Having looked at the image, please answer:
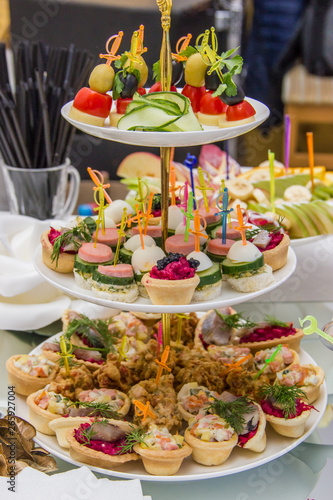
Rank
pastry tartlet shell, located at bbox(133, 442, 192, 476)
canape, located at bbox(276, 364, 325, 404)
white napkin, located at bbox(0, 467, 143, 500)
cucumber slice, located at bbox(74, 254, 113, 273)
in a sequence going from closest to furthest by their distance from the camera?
white napkin, located at bbox(0, 467, 143, 500)
pastry tartlet shell, located at bbox(133, 442, 192, 476)
cucumber slice, located at bbox(74, 254, 113, 273)
canape, located at bbox(276, 364, 325, 404)

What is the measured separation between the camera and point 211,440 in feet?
4.26

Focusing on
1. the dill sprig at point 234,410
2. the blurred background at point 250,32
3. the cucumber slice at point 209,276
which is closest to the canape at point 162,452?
the dill sprig at point 234,410

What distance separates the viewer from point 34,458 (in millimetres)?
1313

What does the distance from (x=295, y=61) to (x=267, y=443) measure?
394cm

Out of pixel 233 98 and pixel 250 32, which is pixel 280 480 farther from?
pixel 250 32

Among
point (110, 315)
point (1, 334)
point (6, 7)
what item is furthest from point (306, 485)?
point (6, 7)

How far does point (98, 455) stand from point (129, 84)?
0.78 meters

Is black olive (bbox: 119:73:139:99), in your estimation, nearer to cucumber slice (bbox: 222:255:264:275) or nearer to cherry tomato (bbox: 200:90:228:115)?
cherry tomato (bbox: 200:90:228:115)

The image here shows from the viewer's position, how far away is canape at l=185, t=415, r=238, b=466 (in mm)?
1273

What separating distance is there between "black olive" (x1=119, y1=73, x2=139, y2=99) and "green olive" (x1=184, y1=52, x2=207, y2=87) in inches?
5.0

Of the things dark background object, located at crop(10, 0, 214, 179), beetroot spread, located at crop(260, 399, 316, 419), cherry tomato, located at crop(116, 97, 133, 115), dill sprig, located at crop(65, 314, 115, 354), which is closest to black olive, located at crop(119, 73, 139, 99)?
cherry tomato, located at crop(116, 97, 133, 115)

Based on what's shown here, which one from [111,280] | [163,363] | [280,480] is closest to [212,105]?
[111,280]

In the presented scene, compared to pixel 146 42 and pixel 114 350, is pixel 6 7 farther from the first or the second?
pixel 114 350

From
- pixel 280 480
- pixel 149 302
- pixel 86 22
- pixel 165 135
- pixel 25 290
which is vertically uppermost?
pixel 165 135
